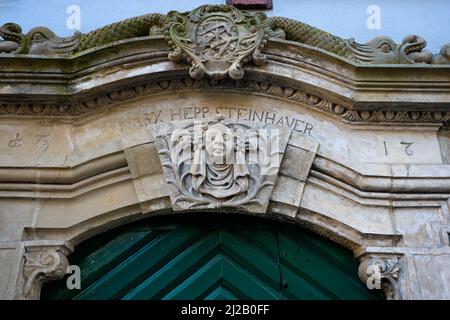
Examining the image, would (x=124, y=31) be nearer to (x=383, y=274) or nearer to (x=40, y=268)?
(x=40, y=268)

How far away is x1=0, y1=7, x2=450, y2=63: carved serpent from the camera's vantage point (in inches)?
139

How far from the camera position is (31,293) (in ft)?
9.71

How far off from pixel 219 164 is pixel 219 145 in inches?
4.1

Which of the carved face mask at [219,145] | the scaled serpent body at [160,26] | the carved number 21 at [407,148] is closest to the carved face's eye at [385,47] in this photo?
the scaled serpent body at [160,26]

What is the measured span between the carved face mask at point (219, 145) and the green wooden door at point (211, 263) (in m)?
0.34

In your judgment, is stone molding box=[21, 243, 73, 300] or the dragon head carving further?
the dragon head carving


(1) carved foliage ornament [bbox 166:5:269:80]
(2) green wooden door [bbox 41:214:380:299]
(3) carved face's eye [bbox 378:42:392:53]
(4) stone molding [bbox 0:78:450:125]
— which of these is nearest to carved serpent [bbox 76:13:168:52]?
(1) carved foliage ornament [bbox 166:5:269:80]

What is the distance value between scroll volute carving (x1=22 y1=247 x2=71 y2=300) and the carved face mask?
0.92 meters

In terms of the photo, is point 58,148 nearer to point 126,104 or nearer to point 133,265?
point 126,104

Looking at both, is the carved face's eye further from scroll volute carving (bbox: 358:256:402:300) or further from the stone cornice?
Result: scroll volute carving (bbox: 358:256:402:300)

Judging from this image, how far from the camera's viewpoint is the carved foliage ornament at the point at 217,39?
331 cm

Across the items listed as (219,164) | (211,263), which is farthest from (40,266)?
(219,164)

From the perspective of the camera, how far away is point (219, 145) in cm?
324
